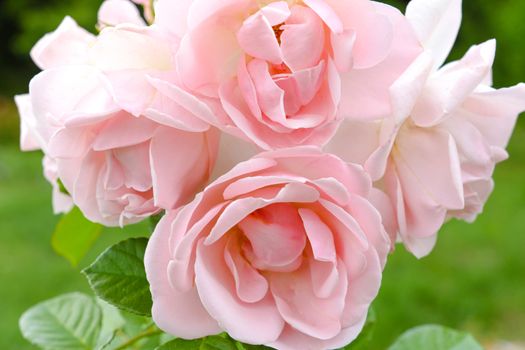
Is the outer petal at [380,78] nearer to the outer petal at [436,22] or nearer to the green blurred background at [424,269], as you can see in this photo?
the outer petal at [436,22]

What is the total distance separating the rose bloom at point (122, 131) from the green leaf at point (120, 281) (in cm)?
6

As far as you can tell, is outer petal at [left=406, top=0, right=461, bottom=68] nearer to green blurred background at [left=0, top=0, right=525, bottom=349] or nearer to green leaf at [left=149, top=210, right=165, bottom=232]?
green leaf at [left=149, top=210, right=165, bottom=232]

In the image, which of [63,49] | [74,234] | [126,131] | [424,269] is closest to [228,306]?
[126,131]

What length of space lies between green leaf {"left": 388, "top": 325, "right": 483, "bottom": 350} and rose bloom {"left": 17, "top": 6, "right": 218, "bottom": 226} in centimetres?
43

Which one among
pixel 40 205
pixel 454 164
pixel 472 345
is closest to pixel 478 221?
pixel 40 205

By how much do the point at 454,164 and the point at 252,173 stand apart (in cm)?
16

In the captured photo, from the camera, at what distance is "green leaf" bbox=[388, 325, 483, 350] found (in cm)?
95

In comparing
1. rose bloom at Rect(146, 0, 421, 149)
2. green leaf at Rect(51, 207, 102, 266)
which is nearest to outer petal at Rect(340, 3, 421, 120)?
rose bloom at Rect(146, 0, 421, 149)

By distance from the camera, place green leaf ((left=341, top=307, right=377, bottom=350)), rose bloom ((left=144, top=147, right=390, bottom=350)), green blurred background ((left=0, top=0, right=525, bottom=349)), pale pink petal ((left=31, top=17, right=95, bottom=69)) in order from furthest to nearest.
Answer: green blurred background ((left=0, top=0, right=525, bottom=349)) → green leaf ((left=341, top=307, right=377, bottom=350)) → pale pink petal ((left=31, top=17, right=95, bottom=69)) → rose bloom ((left=144, top=147, right=390, bottom=350))

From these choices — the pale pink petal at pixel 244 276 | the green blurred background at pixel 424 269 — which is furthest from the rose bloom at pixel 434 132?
the green blurred background at pixel 424 269

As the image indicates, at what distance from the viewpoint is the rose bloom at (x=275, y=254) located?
0.58m

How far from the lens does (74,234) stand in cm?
92

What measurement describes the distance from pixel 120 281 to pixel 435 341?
42 cm

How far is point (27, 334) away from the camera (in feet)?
3.11
